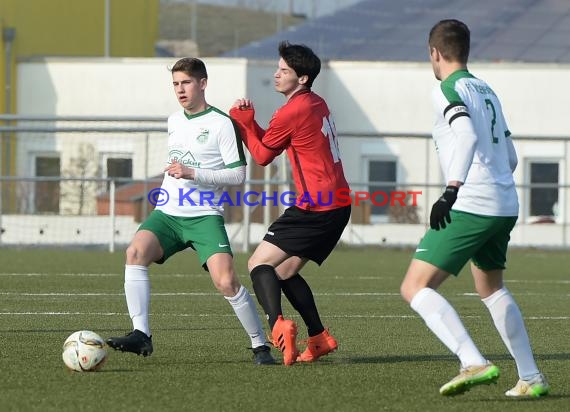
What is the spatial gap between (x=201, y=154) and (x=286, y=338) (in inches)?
47.2

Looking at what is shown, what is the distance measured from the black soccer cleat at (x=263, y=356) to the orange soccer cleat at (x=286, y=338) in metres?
0.12

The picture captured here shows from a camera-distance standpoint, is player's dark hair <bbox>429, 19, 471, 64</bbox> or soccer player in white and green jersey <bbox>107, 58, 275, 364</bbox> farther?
soccer player in white and green jersey <bbox>107, 58, 275, 364</bbox>

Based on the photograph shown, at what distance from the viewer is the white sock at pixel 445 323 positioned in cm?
639

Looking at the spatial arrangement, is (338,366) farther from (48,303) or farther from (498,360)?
(48,303)

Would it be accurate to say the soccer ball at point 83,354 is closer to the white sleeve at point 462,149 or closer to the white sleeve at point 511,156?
the white sleeve at point 462,149

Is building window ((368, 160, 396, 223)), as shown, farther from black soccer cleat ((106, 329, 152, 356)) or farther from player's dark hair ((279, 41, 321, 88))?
black soccer cleat ((106, 329, 152, 356))

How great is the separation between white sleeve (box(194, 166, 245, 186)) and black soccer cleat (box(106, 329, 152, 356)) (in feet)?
3.07

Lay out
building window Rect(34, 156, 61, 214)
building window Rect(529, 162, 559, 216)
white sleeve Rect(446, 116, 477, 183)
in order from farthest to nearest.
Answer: building window Rect(529, 162, 559, 216) → building window Rect(34, 156, 61, 214) → white sleeve Rect(446, 116, 477, 183)

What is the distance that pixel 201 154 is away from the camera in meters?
8.02

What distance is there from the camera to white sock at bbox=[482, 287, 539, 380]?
6.72 metres

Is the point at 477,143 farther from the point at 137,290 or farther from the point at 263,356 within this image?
the point at 137,290

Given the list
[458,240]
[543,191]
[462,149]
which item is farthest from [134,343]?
[543,191]

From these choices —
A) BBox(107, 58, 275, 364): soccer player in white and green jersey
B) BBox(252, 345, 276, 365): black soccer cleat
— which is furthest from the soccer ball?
BBox(252, 345, 276, 365): black soccer cleat

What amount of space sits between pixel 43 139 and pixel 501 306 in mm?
19116
